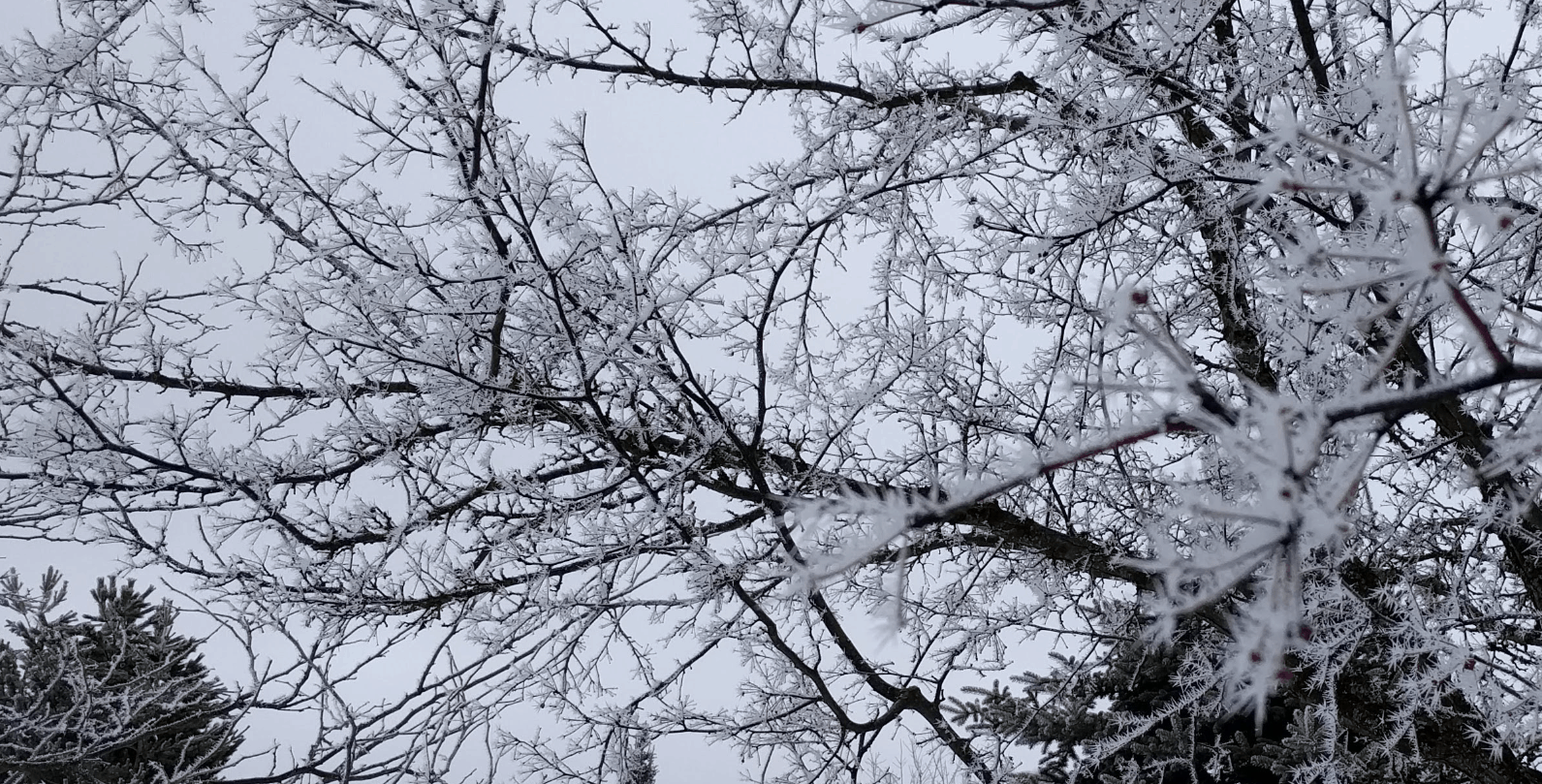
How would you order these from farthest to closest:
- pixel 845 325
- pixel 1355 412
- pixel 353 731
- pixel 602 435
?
pixel 845 325
pixel 602 435
pixel 353 731
pixel 1355 412

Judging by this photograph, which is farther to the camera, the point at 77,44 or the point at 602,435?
the point at 602,435

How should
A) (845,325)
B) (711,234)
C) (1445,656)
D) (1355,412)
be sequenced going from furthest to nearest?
(845,325)
(711,234)
(1445,656)
(1355,412)

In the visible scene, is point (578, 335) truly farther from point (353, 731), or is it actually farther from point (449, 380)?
point (353, 731)

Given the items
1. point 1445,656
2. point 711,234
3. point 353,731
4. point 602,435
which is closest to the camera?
point 353,731

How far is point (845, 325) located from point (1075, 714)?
260 centimetres

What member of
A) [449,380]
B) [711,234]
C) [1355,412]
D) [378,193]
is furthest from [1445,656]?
[378,193]

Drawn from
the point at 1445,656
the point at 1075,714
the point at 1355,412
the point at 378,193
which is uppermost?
the point at 378,193

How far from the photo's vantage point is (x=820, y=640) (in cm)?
500

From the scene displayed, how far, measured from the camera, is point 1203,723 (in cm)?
620

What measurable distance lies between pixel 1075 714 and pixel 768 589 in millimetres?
2361

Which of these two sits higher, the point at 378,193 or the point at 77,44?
the point at 77,44

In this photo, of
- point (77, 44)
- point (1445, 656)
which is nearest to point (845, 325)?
point (1445, 656)

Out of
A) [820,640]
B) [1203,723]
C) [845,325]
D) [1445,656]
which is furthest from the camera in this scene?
[1203,723]

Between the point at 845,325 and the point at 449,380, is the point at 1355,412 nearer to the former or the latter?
the point at 449,380
